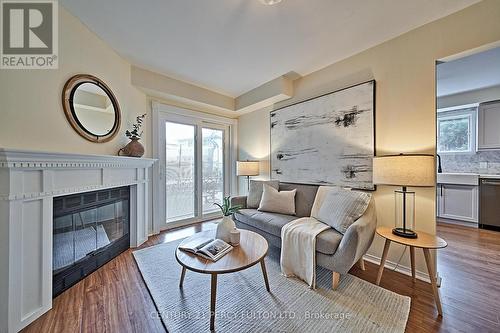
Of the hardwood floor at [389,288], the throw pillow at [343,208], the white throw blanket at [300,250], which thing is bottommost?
the hardwood floor at [389,288]

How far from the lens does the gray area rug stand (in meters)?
1.33

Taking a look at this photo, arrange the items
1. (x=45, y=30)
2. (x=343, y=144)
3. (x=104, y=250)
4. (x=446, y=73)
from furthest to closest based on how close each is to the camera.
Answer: (x=446, y=73)
(x=343, y=144)
(x=104, y=250)
(x=45, y=30)

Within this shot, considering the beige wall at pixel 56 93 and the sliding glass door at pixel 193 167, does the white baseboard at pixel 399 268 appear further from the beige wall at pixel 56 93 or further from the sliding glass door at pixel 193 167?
the beige wall at pixel 56 93

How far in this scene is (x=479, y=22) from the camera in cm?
162

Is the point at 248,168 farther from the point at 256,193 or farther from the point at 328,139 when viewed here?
the point at 328,139

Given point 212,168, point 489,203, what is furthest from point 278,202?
point 489,203

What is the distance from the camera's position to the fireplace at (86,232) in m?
1.71

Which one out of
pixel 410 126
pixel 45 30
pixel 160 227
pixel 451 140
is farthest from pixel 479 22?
pixel 160 227

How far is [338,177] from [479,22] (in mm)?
1820

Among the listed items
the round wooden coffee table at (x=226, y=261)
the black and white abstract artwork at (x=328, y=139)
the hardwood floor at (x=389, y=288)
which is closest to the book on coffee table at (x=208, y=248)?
the round wooden coffee table at (x=226, y=261)

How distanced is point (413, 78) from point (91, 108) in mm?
3451

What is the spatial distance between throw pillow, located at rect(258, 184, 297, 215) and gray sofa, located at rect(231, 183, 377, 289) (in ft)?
0.29

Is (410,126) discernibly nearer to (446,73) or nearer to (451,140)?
(446,73)

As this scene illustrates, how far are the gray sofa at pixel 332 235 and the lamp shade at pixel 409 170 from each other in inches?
16.1
